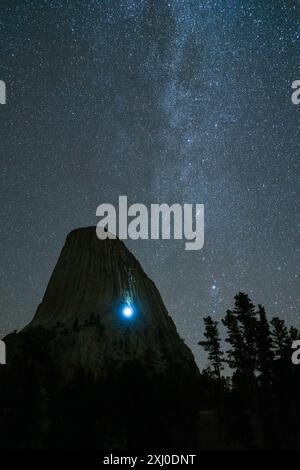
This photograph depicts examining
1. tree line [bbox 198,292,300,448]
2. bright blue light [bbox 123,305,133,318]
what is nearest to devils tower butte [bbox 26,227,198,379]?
bright blue light [bbox 123,305,133,318]

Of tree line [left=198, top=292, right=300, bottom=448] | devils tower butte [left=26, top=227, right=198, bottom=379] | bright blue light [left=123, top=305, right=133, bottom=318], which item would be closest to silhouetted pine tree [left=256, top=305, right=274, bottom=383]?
tree line [left=198, top=292, right=300, bottom=448]

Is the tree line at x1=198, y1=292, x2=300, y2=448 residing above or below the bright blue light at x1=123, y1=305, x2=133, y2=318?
below

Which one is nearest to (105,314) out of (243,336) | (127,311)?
(127,311)

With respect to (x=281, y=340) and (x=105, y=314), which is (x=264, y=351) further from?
(x=105, y=314)

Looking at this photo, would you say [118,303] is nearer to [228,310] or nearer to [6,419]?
[228,310]

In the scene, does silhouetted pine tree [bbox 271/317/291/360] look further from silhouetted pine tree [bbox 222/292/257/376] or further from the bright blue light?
the bright blue light

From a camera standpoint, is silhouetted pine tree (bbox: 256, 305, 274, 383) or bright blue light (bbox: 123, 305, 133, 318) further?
bright blue light (bbox: 123, 305, 133, 318)

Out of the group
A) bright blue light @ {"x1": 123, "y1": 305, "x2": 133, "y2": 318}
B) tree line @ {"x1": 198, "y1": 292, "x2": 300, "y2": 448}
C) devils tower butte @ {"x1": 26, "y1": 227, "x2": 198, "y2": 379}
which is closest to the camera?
tree line @ {"x1": 198, "y1": 292, "x2": 300, "y2": 448}

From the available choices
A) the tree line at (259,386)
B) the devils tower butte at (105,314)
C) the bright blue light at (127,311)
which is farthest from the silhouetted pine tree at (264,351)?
the bright blue light at (127,311)

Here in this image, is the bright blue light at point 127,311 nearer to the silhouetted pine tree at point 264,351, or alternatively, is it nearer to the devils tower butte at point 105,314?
the devils tower butte at point 105,314

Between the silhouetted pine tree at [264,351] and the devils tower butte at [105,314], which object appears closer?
the silhouetted pine tree at [264,351]

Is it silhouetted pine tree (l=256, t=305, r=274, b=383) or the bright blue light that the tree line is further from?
the bright blue light

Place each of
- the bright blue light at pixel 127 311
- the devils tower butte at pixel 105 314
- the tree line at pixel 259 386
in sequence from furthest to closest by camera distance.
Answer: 1. the bright blue light at pixel 127 311
2. the devils tower butte at pixel 105 314
3. the tree line at pixel 259 386

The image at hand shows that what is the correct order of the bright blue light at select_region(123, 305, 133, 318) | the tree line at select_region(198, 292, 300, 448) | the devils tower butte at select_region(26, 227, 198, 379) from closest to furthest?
1. the tree line at select_region(198, 292, 300, 448)
2. the devils tower butte at select_region(26, 227, 198, 379)
3. the bright blue light at select_region(123, 305, 133, 318)
